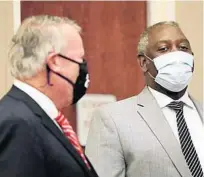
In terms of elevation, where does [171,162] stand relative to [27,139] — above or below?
below

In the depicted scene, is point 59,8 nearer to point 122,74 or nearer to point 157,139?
point 122,74

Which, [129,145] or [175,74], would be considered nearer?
[129,145]

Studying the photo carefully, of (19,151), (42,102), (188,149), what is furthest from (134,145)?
(19,151)

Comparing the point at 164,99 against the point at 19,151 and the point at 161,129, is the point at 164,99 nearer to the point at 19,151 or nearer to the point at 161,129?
the point at 161,129

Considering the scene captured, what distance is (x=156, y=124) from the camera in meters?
2.65

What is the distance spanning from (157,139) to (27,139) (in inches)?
39.3

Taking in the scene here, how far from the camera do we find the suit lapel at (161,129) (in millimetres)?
2590

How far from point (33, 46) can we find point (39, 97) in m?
0.15

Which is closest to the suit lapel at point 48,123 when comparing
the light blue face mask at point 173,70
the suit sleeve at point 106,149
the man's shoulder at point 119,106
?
the suit sleeve at point 106,149

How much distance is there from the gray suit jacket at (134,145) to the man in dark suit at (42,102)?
0.66m

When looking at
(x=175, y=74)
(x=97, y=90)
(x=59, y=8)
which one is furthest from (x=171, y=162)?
(x=59, y=8)

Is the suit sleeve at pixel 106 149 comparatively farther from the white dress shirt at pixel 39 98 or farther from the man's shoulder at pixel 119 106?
the white dress shirt at pixel 39 98

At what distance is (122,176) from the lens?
8.41ft

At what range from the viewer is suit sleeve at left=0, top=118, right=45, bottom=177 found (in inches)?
67.1
